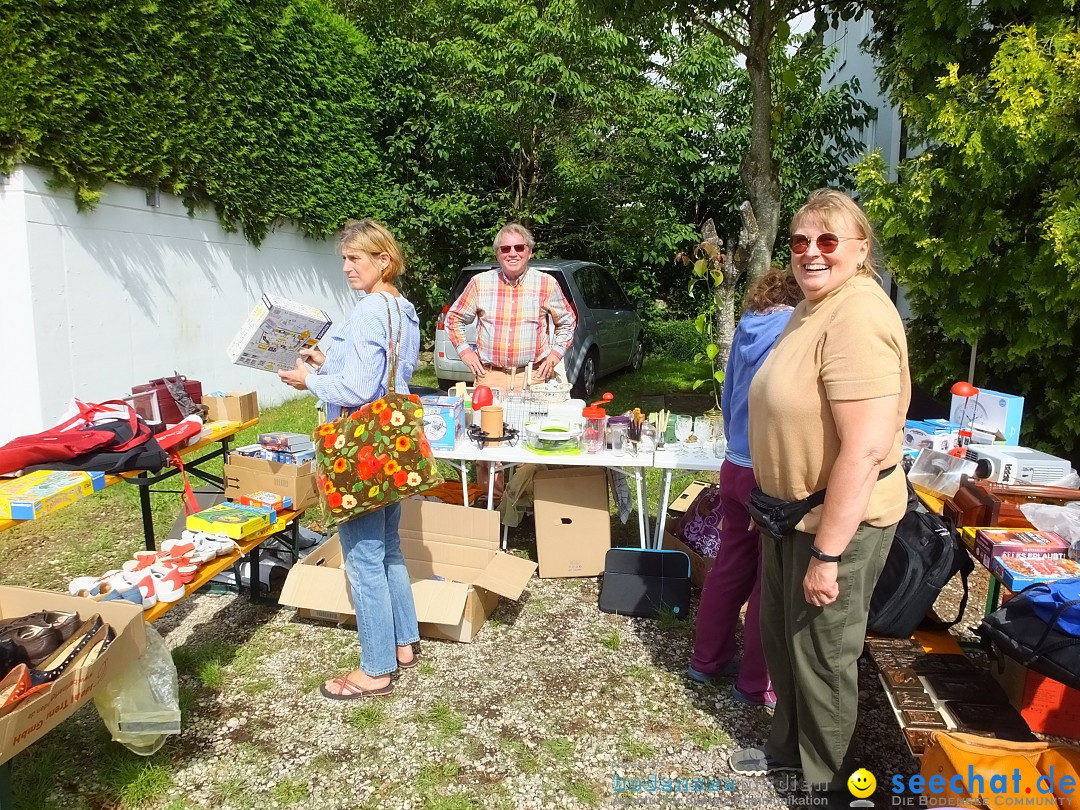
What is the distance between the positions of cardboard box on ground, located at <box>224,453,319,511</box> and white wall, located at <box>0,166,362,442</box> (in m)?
2.54

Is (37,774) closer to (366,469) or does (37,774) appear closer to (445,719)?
(445,719)

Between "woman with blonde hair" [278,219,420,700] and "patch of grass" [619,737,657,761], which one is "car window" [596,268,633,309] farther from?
"patch of grass" [619,737,657,761]

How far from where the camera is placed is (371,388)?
2.60 meters

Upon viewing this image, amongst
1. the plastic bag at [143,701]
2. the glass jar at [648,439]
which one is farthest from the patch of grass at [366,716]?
the glass jar at [648,439]

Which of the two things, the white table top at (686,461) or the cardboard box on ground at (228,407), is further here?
the cardboard box on ground at (228,407)

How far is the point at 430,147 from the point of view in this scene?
385 inches

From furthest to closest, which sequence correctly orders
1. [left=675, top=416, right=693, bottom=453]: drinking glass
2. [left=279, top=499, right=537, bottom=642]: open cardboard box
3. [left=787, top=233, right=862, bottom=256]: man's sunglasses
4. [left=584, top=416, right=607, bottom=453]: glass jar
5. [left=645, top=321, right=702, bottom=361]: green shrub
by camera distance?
[left=645, top=321, right=702, bottom=361]: green shrub → [left=675, top=416, right=693, bottom=453]: drinking glass → [left=584, top=416, right=607, bottom=453]: glass jar → [left=279, top=499, right=537, bottom=642]: open cardboard box → [left=787, top=233, right=862, bottom=256]: man's sunglasses

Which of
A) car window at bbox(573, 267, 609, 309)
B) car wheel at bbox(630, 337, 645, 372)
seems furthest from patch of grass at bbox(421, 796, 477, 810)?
car wheel at bbox(630, 337, 645, 372)

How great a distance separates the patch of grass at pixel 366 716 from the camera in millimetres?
2732

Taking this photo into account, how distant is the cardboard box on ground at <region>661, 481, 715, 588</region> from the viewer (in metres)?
3.78

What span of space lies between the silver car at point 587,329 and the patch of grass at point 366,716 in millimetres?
4469

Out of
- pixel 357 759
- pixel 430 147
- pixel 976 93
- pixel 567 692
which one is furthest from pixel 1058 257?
pixel 430 147

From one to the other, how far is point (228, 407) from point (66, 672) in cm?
213

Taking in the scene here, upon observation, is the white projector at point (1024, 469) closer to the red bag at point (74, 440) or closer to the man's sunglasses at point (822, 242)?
the man's sunglasses at point (822, 242)
